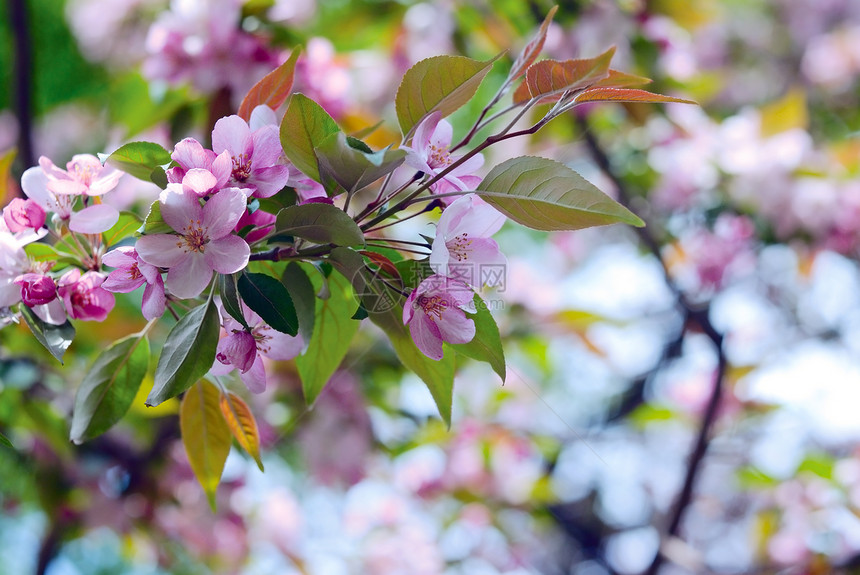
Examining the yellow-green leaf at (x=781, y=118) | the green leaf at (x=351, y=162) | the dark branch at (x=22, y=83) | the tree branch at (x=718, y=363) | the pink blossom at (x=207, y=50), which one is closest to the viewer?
the green leaf at (x=351, y=162)

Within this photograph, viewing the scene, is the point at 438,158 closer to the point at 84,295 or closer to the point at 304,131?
the point at 304,131

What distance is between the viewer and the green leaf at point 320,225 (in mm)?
373

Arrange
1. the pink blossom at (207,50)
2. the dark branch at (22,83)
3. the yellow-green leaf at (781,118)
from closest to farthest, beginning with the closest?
the pink blossom at (207,50) < the dark branch at (22,83) < the yellow-green leaf at (781,118)

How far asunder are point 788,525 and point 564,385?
814mm

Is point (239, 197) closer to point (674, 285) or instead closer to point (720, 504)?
point (674, 285)

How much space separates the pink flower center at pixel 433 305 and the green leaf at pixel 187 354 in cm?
12

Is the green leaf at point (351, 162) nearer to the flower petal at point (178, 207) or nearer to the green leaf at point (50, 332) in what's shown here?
the flower petal at point (178, 207)

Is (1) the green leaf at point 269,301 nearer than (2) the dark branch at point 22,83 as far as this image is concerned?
Yes

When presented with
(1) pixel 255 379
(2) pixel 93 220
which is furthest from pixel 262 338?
(2) pixel 93 220

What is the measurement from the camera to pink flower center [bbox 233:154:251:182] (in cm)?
40

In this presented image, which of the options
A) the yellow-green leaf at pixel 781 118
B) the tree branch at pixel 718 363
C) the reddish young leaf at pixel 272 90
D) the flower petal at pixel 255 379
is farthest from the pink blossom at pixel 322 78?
the yellow-green leaf at pixel 781 118

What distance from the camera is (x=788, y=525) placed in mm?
1823

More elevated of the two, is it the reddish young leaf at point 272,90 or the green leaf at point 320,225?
the reddish young leaf at point 272,90

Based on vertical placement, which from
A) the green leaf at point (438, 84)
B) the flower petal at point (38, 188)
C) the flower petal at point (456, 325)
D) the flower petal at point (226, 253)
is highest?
the green leaf at point (438, 84)
